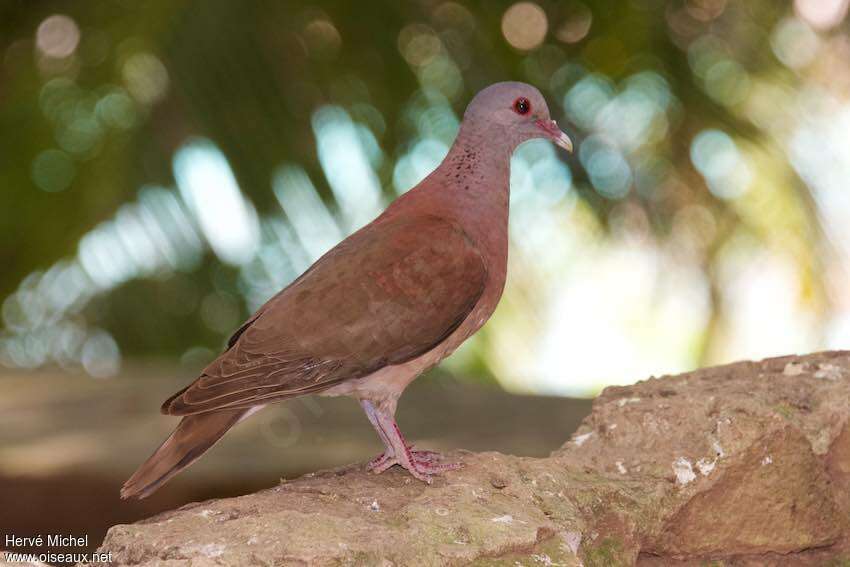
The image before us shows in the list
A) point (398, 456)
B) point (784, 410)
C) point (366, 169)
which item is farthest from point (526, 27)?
point (398, 456)

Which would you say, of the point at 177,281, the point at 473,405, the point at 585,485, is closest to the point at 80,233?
the point at 177,281

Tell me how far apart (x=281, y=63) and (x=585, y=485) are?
367 cm

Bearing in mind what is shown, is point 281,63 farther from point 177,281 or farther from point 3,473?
point 3,473

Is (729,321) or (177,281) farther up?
(177,281)

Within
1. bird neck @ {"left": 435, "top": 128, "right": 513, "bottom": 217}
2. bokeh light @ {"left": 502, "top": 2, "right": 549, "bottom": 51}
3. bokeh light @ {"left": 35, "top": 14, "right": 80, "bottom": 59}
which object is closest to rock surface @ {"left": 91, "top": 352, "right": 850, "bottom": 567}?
bird neck @ {"left": 435, "top": 128, "right": 513, "bottom": 217}

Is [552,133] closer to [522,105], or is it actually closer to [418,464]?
[522,105]

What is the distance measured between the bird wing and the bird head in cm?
40

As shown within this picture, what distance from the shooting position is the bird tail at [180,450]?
2.93 meters

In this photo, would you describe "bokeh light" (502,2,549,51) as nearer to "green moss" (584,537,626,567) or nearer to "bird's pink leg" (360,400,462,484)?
"bird's pink leg" (360,400,462,484)

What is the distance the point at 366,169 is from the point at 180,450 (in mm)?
3329

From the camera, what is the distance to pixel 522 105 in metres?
3.55

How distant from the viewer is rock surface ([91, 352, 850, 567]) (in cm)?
261

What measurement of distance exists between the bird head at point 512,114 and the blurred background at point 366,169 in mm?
2175

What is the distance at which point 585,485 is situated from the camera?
3004 mm
